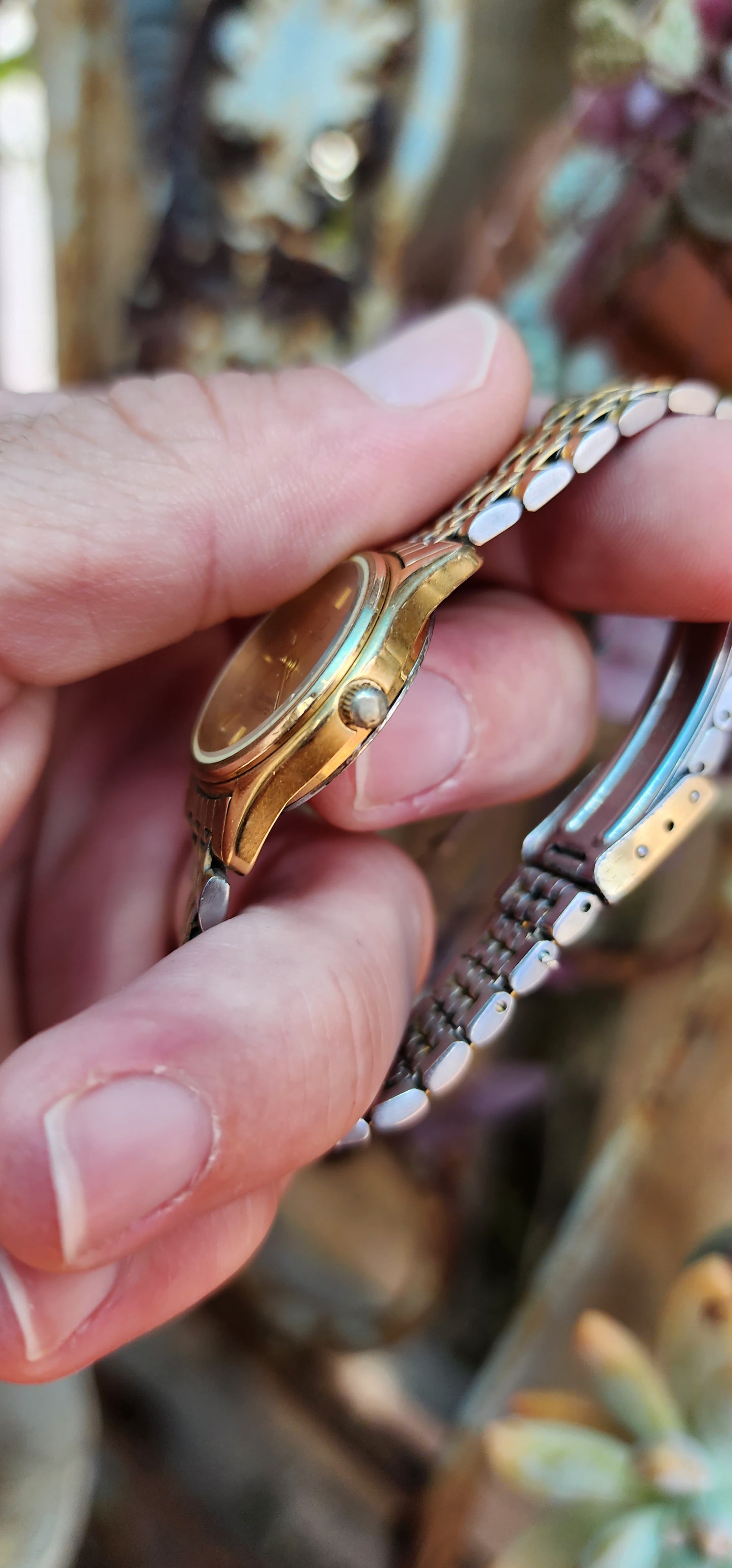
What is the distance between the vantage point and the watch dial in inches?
15.1

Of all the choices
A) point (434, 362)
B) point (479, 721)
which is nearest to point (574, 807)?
point (479, 721)

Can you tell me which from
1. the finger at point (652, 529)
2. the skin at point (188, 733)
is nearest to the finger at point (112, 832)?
the skin at point (188, 733)

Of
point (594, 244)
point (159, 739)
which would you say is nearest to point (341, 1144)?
point (159, 739)

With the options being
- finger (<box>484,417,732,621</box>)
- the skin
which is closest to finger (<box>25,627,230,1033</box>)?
the skin

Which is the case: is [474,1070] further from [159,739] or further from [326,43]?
[326,43]

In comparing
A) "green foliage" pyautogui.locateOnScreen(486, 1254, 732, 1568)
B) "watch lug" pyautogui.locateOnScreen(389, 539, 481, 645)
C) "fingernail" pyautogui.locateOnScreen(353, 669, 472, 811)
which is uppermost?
"watch lug" pyautogui.locateOnScreen(389, 539, 481, 645)

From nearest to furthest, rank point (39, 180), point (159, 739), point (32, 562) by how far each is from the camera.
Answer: point (32, 562) < point (159, 739) < point (39, 180)

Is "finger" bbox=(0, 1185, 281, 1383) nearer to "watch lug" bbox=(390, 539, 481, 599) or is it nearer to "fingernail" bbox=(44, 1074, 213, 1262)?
"fingernail" bbox=(44, 1074, 213, 1262)

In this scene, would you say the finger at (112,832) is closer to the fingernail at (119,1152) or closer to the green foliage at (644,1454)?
the fingernail at (119,1152)

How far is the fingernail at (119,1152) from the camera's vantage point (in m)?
0.30

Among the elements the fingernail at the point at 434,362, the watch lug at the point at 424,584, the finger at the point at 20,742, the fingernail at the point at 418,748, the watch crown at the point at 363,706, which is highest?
the fingernail at the point at 434,362

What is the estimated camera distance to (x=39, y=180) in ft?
2.85

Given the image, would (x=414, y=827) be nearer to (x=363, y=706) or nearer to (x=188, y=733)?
(x=188, y=733)

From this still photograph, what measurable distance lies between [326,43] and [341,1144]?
731mm
